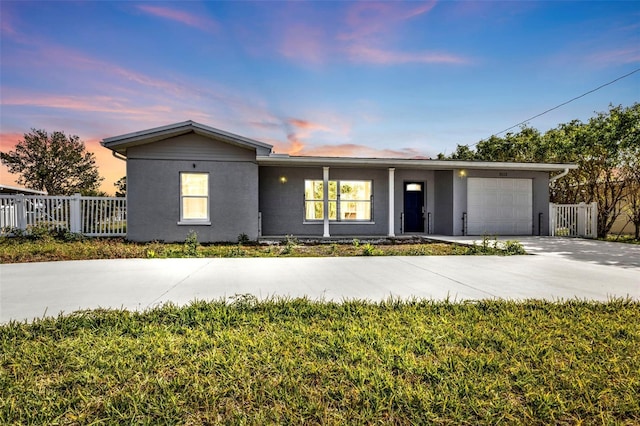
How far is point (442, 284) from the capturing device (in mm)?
4820

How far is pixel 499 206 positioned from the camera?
13109 millimetres

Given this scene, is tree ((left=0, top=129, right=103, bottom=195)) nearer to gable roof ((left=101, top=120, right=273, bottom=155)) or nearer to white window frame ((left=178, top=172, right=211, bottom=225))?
gable roof ((left=101, top=120, right=273, bottom=155))

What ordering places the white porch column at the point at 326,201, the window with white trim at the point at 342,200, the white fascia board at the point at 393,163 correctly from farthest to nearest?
the window with white trim at the point at 342,200 → the white porch column at the point at 326,201 → the white fascia board at the point at 393,163

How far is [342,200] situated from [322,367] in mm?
11161

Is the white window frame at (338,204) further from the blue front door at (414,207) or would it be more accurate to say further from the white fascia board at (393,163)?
the blue front door at (414,207)

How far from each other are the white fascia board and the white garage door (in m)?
0.71

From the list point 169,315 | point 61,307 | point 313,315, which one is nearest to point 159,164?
point 61,307

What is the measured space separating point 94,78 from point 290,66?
7.18 metres

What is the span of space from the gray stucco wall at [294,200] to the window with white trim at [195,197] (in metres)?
2.32

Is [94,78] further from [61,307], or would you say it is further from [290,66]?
[61,307]

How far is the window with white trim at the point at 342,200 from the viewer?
1309 cm

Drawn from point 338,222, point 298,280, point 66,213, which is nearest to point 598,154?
point 338,222

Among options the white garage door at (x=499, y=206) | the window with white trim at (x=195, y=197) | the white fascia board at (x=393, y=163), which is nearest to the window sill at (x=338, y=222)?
the white fascia board at (x=393, y=163)

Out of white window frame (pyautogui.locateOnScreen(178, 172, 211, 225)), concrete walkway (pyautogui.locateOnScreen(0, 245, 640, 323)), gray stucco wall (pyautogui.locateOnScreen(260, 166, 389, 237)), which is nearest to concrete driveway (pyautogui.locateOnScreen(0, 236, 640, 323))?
concrete walkway (pyautogui.locateOnScreen(0, 245, 640, 323))
